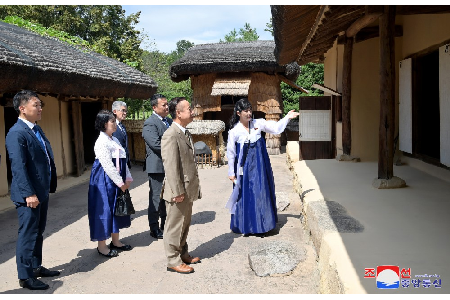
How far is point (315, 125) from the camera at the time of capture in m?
8.90

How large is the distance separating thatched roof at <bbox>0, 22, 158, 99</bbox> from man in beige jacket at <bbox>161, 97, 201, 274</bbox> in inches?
140

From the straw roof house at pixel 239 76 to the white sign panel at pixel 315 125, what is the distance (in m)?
4.89

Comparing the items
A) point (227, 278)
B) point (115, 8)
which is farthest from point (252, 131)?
point (115, 8)

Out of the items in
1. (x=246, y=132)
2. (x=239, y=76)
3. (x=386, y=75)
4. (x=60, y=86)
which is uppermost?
(x=239, y=76)

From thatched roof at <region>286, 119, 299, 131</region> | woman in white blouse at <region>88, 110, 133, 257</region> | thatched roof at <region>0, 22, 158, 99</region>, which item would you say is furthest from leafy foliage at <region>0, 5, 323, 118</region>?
woman in white blouse at <region>88, 110, 133, 257</region>

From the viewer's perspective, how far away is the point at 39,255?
147 inches

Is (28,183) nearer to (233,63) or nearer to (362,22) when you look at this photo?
(362,22)

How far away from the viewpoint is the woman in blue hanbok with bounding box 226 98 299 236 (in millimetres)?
4879

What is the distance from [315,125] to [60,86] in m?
5.23

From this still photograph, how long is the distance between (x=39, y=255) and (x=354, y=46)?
20.3 feet

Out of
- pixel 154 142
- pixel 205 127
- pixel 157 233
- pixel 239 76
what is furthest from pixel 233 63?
pixel 157 233

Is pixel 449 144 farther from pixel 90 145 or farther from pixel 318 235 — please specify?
pixel 90 145

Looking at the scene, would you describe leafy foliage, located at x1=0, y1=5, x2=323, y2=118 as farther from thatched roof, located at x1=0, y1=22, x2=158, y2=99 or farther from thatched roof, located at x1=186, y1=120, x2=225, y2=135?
thatched roof, located at x1=0, y1=22, x2=158, y2=99

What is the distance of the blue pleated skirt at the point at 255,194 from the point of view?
488 centimetres
